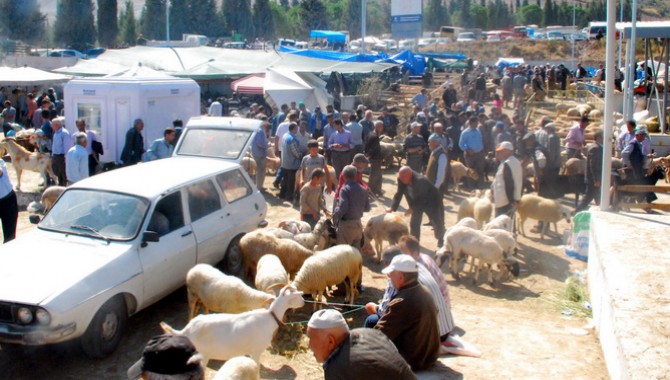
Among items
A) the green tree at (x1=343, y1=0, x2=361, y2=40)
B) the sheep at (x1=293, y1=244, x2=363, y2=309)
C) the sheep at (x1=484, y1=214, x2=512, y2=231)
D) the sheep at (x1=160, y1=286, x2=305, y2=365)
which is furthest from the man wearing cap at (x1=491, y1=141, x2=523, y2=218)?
the green tree at (x1=343, y1=0, x2=361, y2=40)

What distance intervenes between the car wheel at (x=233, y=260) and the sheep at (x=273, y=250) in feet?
1.21

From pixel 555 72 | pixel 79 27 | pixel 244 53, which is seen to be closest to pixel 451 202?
pixel 244 53

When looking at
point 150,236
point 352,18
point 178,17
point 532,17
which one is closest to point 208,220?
point 150,236

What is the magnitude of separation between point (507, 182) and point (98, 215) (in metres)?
6.81

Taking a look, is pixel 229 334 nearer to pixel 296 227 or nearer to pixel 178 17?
pixel 296 227

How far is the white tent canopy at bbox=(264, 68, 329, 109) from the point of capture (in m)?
23.2


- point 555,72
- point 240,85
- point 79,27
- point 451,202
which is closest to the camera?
point 451,202

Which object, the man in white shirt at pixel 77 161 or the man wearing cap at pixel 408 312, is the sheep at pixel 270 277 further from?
the man in white shirt at pixel 77 161

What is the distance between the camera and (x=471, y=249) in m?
9.75

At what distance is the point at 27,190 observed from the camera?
51.9 feet

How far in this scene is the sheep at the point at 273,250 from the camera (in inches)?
345

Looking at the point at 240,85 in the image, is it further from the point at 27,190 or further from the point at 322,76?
the point at 27,190

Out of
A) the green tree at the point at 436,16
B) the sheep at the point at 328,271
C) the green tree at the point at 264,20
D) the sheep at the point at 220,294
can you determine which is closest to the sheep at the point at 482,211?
the sheep at the point at 328,271

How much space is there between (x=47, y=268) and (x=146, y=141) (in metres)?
9.24
